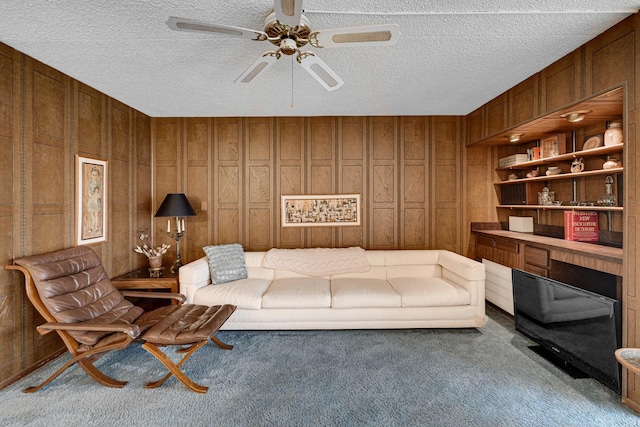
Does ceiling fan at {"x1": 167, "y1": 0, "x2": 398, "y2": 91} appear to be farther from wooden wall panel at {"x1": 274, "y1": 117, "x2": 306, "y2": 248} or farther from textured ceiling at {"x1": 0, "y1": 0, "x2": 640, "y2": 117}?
wooden wall panel at {"x1": 274, "y1": 117, "x2": 306, "y2": 248}

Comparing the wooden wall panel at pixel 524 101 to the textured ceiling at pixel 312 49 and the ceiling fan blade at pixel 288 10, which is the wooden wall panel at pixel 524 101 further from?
the ceiling fan blade at pixel 288 10

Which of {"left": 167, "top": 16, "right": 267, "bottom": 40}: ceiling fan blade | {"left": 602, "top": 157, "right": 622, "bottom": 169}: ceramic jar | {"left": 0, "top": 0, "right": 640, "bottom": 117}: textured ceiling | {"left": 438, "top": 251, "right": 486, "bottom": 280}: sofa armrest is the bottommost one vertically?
{"left": 438, "top": 251, "right": 486, "bottom": 280}: sofa armrest

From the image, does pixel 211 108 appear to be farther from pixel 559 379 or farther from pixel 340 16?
pixel 559 379

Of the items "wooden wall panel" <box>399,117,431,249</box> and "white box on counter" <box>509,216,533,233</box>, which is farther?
"wooden wall panel" <box>399,117,431,249</box>

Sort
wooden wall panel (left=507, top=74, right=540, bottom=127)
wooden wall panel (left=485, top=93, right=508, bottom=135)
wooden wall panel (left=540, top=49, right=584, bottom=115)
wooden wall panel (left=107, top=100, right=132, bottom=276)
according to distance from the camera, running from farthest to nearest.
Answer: wooden wall panel (left=107, top=100, right=132, bottom=276) → wooden wall panel (left=485, top=93, right=508, bottom=135) → wooden wall panel (left=507, top=74, right=540, bottom=127) → wooden wall panel (left=540, top=49, right=584, bottom=115)

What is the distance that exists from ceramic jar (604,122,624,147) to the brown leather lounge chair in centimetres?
359

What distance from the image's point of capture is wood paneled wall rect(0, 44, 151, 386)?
227 centimetres

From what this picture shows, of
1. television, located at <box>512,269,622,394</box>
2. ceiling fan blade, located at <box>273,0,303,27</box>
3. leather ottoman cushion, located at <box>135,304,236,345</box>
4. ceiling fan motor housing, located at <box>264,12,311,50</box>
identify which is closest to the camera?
ceiling fan blade, located at <box>273,0,303,27</box>

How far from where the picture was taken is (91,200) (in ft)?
10.0

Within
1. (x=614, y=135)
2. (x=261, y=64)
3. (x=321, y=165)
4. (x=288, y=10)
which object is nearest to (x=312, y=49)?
(x=261, y=64)

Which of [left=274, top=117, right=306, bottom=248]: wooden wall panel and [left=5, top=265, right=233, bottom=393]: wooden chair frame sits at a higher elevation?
[left=274, top=117, right=306, bottom=248]: wooden wall panel

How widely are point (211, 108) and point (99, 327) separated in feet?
9.10

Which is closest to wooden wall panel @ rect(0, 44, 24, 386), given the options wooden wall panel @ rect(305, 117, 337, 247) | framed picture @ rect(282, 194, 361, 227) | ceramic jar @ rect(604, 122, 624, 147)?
framed picture @ rect(282, 194, 361, 227)

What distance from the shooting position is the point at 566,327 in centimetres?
238
